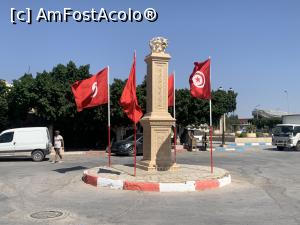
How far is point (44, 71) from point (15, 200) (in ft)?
76.3

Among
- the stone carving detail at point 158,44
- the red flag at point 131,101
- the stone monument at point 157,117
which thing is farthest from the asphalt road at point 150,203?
→ the stone carving detail at point 158,44

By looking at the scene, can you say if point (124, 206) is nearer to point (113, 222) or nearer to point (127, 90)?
point (113, 222)

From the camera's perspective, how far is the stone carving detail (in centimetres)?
1436

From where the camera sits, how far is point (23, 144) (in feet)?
74.1

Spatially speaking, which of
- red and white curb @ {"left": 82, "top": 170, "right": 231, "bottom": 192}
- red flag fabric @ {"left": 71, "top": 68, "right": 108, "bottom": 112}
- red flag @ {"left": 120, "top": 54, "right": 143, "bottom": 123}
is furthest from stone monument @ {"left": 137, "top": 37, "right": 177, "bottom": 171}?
red and white curb @ {"left": 82, "top": 170, "right": 231, "bottom": 192}

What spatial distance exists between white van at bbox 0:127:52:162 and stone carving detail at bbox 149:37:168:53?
10860mm

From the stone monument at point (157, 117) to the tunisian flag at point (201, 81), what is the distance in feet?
4.15

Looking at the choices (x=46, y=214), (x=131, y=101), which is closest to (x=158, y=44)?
(x=131, y=101)

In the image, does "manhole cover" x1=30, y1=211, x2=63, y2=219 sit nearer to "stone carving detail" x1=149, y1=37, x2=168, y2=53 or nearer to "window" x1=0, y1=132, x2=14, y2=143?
"stone carving detail" x1=149, y1=37, x2=168, y2=53

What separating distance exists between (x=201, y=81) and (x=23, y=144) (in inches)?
464

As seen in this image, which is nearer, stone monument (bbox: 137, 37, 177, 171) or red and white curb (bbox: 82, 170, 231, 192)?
red and white curb (bbox: 82, 170, 231, 192)

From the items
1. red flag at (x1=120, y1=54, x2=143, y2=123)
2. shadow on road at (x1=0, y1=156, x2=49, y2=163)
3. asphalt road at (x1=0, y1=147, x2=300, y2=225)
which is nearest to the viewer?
asphalt road at (x1=0, y1=147, x2=300, y2=225)

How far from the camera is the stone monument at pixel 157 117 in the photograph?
45.8ft

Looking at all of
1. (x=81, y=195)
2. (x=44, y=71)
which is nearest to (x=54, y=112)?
(x=44, y=71)
